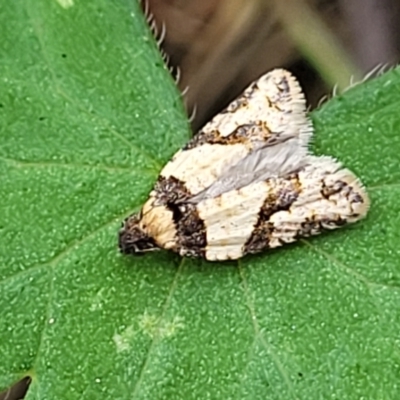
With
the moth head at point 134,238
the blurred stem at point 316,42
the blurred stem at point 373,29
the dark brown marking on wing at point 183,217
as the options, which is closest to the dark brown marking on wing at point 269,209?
the dark brown marking on wing at point 183,217

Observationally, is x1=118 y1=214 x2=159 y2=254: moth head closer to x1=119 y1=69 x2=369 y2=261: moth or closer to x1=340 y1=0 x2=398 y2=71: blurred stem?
x1=119 y1=69 x2=369 y2=261: moth

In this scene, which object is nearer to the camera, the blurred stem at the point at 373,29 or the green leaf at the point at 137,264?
the green leaf at the point at 137,264

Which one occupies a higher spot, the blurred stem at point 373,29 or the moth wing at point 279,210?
the moth wing at point 279,210

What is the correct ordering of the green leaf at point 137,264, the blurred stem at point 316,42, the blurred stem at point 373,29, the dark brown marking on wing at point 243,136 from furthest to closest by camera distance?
1. the blurred stem at point 373,29
2. the blurred stem at point 316,42
3. the dark brown marking on wing at point 243,136
4. the green leaf at point 137,264

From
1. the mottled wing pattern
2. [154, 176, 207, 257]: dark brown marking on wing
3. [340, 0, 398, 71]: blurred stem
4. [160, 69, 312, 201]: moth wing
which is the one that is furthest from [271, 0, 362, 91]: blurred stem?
[154, 176, 207, 257]: dark brown marking on wing

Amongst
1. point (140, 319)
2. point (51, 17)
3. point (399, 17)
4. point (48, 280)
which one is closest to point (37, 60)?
point (51, 17)

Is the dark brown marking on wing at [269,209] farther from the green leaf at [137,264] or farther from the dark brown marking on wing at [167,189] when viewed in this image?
the dark brown marking on wing at [167,189]

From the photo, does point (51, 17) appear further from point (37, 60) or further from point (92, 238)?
point (92, 238)
